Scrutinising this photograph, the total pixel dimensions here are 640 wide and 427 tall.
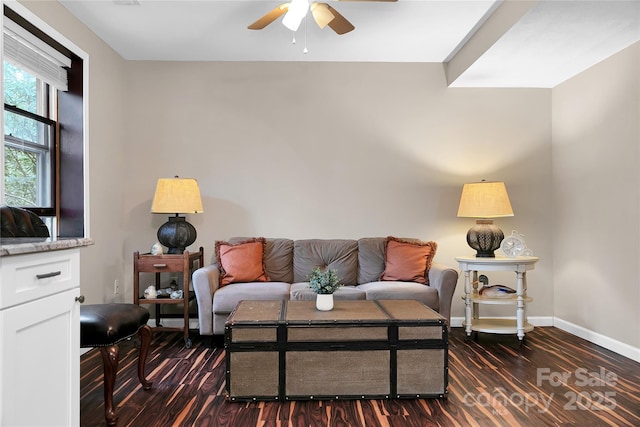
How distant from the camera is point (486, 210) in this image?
3.85 metres

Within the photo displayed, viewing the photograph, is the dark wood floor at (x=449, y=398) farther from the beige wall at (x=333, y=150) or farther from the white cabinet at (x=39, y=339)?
the beige wall at (x=333, y=150)

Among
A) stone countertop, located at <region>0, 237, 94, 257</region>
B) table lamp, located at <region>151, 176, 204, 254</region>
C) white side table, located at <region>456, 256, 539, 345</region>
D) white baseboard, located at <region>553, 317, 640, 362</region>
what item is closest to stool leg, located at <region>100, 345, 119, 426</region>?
stone countertop, located at <region>0, 237, 94, 257</region>

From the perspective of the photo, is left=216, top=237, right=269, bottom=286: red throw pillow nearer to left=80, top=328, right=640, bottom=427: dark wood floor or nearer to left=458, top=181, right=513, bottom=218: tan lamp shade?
left=80, top=328, right=640, bottom=427: dark wood floor

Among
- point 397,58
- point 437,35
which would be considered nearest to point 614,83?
point 437,35

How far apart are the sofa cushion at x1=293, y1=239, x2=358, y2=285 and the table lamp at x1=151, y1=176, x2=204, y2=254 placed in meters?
1.00

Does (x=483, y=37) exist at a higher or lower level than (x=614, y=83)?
higher

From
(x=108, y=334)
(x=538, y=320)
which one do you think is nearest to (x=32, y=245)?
(x=108, y=334)

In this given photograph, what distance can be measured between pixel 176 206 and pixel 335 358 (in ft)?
6.70

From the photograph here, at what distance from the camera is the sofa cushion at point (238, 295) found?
3477 millimetres

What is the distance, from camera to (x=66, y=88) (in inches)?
135

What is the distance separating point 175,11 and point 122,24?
1.79 feet

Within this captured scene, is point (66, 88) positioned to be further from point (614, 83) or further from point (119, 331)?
point (614, 83)

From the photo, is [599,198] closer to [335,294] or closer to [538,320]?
[538,320]

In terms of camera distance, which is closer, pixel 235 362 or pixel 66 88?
pixel 235 362
